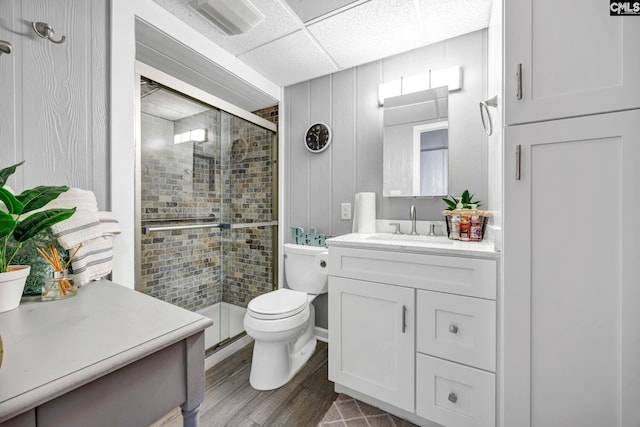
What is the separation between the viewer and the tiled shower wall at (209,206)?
1894mm

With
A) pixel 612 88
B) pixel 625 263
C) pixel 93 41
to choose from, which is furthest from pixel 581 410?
pixel 93 41

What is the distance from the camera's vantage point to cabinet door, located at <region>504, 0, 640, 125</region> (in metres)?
0.86

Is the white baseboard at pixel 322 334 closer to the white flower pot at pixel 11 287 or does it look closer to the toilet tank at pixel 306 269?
the toilet tank at pixel 306 269

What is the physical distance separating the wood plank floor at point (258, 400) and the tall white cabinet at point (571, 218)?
924mm

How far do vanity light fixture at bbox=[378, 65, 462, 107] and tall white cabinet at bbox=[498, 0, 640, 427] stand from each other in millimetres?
714

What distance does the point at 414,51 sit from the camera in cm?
187

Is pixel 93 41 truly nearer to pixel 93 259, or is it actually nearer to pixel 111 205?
pixel 111 205

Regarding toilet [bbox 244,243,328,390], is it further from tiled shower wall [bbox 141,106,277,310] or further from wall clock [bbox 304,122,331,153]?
wall clock [bbox 304,122,331,153]

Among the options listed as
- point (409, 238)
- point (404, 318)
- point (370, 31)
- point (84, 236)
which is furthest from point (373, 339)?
point (370, 31)

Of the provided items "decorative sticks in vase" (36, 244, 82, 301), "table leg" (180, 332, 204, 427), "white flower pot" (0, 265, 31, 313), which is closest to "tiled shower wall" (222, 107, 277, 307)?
"decorative sticks in vase" (36, 244, 82, 301)

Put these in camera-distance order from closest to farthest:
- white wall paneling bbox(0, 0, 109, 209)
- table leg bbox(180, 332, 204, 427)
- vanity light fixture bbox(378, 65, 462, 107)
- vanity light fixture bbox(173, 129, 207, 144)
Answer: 1. table leg bbox(180, 332, 204, 427)
2. white wall paneling bbox(0, 0, 109, 209)
3. vanity light fixture bbox(378, 65, 462, 107)
4. vanity light fixture bbox(173, 129, 207, 144)

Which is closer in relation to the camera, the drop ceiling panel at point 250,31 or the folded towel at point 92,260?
the folded towel at point 92,260

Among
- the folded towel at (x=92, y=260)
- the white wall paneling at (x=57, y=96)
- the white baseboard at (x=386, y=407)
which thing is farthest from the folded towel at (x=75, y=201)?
the white baseboard at (x=386, y=407)

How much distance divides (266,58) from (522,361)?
2.28 m
